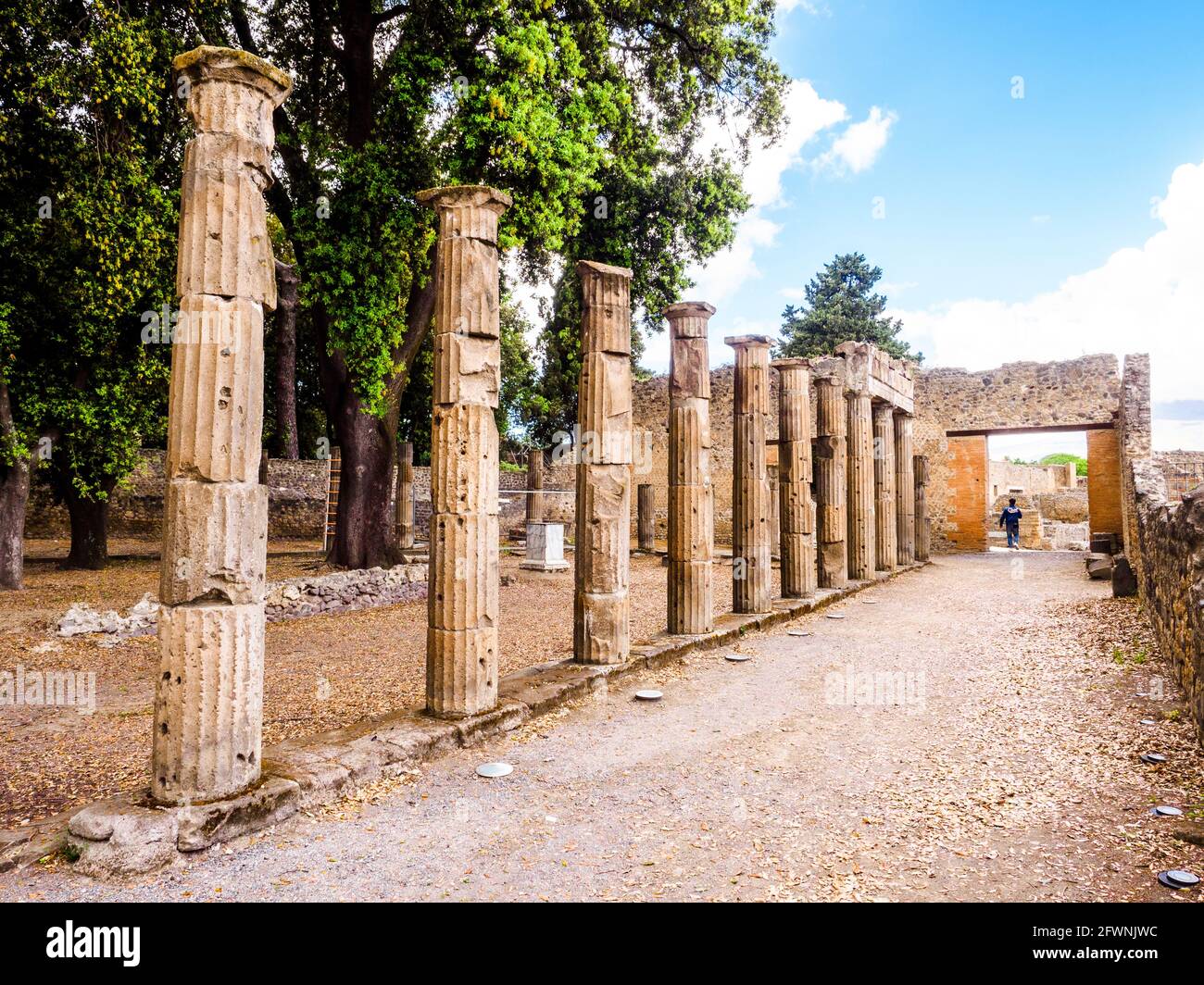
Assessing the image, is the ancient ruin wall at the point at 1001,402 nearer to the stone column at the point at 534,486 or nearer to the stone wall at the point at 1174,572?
the stone wall at the point at 1174,572

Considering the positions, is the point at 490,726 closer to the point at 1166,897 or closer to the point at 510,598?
the point at 1166,897

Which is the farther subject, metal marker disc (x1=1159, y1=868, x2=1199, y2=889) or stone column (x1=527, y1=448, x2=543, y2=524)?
stone column (x1=527, y1=448, x2=543, y2=524)

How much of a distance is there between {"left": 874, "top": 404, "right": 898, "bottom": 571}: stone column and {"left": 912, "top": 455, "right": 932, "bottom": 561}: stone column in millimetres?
3415

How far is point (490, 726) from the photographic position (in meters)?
5.06

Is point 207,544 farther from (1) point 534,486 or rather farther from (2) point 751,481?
(1) point 534,486

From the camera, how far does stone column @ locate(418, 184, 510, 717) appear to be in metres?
5.09

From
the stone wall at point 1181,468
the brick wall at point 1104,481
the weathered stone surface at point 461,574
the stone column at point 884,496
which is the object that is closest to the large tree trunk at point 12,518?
the weathered stone surface at point 461,574

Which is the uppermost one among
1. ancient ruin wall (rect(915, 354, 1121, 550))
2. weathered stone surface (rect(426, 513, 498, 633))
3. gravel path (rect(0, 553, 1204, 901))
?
ancient ruin wall (rect(915, 354, 1121, 550))

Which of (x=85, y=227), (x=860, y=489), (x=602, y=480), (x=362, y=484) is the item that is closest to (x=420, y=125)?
(x=85, y=227)

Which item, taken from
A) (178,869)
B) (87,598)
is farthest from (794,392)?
(87,598)

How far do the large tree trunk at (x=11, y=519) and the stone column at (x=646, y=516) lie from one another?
1314cm

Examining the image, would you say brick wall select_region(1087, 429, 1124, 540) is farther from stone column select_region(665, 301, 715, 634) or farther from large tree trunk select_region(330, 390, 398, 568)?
large tree trunk select_region(330, 390, 398, 568)

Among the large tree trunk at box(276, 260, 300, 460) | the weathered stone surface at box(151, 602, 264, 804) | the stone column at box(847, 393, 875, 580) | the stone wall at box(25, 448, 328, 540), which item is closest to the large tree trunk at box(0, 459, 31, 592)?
the stone wall at box(25, 448, 328, 540)

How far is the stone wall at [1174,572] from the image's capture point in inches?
181
